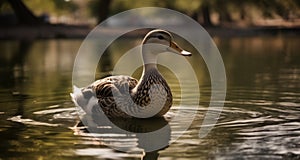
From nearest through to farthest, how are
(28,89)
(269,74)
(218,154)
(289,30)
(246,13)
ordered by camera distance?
(218,154), (28,89), (269,74), (289,30), (246,13)

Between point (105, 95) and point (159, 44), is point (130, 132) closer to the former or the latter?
point (105, 95)

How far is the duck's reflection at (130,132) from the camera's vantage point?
27.6 ft

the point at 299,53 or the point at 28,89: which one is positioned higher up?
the point at 28,89

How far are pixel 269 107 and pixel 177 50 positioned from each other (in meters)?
2.14

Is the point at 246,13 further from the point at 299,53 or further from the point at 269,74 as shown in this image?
the point at 269,74

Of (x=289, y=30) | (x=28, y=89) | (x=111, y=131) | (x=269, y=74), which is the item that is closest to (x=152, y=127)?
(x=111, y=131)

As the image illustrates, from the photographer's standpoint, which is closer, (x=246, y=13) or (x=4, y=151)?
(x=4, y=151)

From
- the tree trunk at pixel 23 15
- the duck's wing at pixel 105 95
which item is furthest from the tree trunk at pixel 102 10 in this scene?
the duck's wing at pixel 105 95

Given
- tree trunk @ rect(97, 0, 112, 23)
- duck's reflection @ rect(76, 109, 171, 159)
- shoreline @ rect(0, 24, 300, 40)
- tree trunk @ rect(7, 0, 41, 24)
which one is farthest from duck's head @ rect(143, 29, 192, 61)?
tree trunk @ rect(97, 0, 112, 23)

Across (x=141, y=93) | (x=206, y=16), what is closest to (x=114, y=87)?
(x=141, y=93)

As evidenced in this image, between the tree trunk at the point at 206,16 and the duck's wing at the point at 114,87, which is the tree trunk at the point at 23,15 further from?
the duck's wing at the point at 114,87

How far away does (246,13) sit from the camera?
6875 centimetres

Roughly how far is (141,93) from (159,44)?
88 centimetres

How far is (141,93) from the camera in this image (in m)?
10.2
